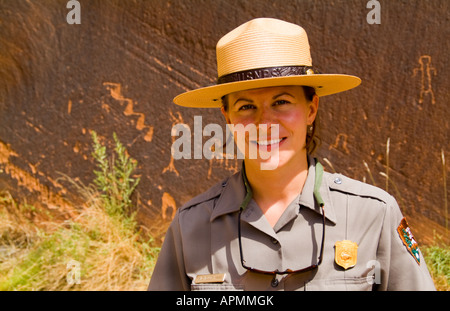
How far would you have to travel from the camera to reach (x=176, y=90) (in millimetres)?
3459

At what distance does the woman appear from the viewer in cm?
162

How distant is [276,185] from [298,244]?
23cm

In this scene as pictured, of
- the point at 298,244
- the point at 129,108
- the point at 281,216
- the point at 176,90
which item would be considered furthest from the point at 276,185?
the point at 129,108

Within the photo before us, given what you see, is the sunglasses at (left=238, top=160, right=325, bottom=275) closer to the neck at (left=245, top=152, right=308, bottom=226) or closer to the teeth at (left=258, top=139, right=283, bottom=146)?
the neck at (left=245, top=152, right=308, bottom=226)

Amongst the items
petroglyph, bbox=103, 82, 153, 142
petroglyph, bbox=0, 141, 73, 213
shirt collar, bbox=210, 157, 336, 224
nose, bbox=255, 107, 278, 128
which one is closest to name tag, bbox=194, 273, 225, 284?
shirt collar, bbox=210, 157, 336, 224

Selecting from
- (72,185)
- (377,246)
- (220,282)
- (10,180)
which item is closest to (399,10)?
(377,246)

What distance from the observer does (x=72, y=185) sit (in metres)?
3.69

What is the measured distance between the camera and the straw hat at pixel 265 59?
1.65m

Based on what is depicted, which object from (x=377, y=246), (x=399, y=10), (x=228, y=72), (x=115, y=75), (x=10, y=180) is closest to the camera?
(x=377, y=246)

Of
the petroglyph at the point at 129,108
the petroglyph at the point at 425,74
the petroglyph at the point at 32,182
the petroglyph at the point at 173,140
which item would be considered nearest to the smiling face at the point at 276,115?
the petroglyph at the point at 425,74

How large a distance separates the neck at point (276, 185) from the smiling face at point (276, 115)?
6 cm

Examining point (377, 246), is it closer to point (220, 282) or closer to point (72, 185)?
point (220, 282)

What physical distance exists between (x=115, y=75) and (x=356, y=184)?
89.9 inches

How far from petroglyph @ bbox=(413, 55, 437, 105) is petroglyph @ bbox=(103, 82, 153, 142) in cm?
183
